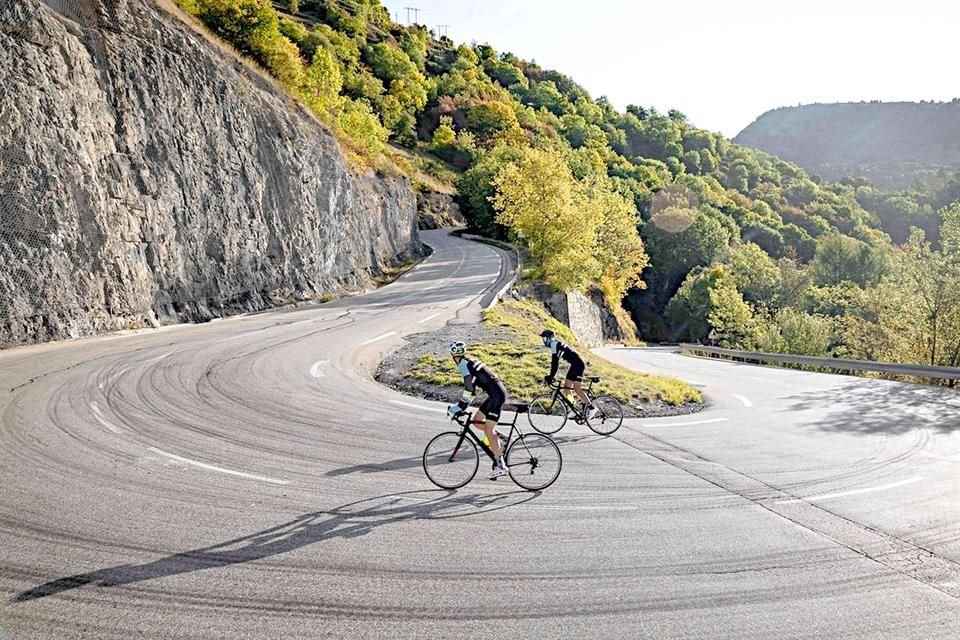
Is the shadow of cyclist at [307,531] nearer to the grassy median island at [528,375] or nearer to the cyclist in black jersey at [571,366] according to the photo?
the cyclist in black jersey at [571,366]

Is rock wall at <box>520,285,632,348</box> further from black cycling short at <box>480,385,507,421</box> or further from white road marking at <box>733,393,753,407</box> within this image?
black cycling short at <box>480,385,507,421</box>

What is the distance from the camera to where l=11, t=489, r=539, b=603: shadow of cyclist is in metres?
5.20

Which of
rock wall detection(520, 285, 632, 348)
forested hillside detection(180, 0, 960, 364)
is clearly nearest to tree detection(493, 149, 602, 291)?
forested hillside detection(180, 0, 960, 364)

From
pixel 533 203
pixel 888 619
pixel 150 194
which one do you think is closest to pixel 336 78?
pixel 533 203

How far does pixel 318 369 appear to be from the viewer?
15086 mm

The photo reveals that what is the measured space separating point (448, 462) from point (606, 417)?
15.4 feet

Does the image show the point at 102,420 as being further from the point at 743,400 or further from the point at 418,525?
the point at 743,400

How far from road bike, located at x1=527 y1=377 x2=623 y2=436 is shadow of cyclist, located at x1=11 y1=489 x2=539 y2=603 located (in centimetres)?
406

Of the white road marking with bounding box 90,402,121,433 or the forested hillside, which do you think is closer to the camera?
the white road marking with bounding box 90,402,121,433

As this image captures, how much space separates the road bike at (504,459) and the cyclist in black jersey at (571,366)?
9.60 feet

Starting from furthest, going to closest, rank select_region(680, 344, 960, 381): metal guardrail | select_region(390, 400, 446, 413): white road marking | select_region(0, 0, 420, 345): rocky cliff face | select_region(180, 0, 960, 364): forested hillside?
1. select_region(180, 0, 960, 364): forested hillside
2. select_region(680, 344, 960, 381): metal guardrail
3. select_region(0, 0, 420, 345): rocky cliff face
4. select_region(390, 400, 446, 413): white road marking

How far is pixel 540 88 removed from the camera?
15662 cm

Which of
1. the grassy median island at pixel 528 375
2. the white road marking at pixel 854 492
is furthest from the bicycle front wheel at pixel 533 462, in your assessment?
the grassy median island at pixel 528 375

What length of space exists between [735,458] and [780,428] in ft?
11.0
